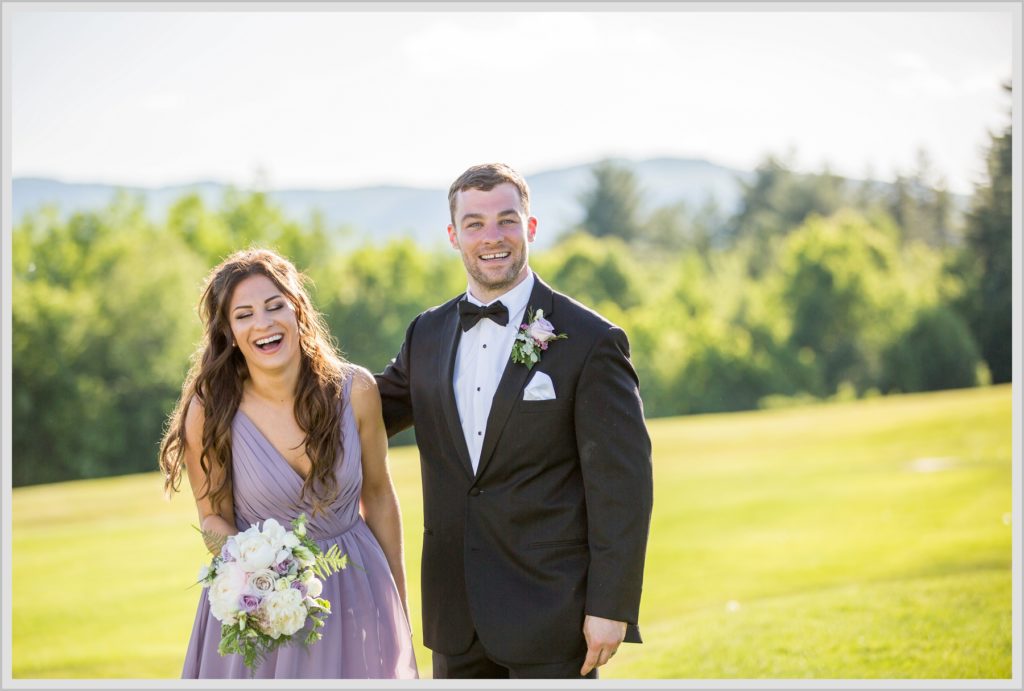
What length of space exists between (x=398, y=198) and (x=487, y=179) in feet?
290

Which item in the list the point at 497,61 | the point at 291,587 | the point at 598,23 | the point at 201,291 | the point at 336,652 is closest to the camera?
Result: the point at 291,587

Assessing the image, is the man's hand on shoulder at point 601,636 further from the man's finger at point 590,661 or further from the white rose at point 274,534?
the white rose at point 274,534

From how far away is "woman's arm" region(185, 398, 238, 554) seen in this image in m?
3.72

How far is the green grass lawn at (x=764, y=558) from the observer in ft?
23.3

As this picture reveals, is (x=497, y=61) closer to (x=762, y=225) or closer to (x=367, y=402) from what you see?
(x=762, y=225)

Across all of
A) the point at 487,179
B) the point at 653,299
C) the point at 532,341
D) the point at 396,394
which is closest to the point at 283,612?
the point at 396,394

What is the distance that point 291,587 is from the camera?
3.41m

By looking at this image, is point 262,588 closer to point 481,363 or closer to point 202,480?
point 202,480

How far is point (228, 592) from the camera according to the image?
10.9 feet

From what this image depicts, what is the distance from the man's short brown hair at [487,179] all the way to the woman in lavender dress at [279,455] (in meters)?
0.72

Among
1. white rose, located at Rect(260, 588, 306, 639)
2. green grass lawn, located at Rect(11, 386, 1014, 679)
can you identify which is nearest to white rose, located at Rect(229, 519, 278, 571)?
white rose, located at Rect(260, 588, 306, 639)

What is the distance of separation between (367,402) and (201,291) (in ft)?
2.46

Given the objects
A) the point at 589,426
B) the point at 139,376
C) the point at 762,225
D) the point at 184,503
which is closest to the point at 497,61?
the point at 762,225

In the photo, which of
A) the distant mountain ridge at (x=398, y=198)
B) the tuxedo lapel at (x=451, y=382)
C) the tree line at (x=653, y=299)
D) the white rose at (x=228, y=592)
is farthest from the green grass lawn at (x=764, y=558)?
the distant mountain ridge at (x=398, y=198)
